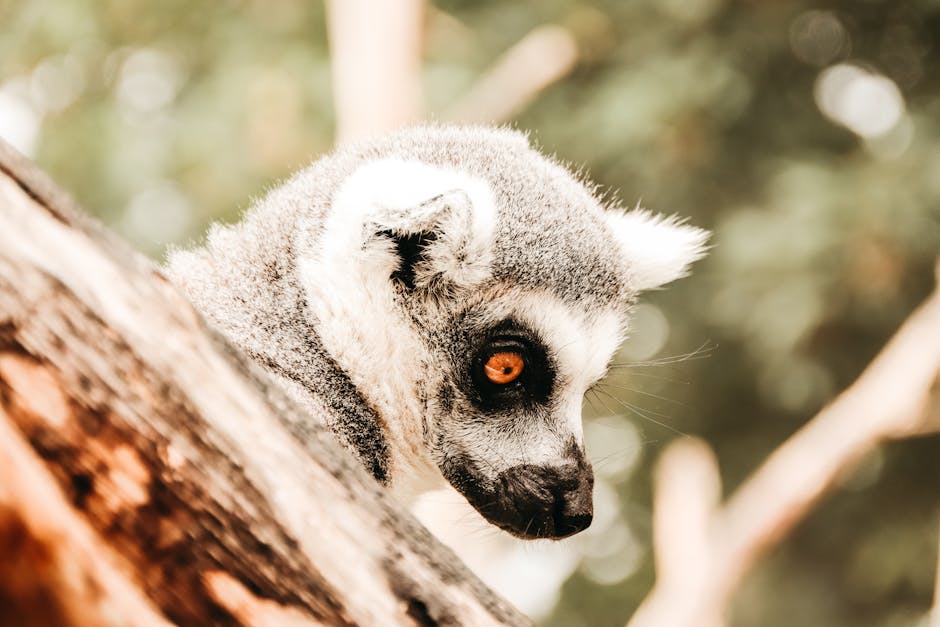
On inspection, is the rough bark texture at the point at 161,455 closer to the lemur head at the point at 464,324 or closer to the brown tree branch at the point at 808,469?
the lemur head at the point at 464,324

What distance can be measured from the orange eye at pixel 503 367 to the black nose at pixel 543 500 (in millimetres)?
250

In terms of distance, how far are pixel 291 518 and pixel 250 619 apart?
161 mm

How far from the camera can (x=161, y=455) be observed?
142 centimetres

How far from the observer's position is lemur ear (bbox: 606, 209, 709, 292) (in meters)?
3.21

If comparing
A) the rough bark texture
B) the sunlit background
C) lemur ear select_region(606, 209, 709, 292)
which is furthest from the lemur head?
the sunlit background

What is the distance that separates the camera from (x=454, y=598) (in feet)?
4.94

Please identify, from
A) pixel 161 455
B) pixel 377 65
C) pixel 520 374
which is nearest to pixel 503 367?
pixel 520 374

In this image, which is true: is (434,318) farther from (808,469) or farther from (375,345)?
(808,469)

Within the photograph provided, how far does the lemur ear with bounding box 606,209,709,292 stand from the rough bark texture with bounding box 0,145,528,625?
190 cm

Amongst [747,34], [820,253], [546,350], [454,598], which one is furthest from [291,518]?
[747,34]

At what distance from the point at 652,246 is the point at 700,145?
462cm

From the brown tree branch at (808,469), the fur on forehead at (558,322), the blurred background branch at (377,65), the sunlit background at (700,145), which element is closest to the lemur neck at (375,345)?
the fur on forehead at (558,322)

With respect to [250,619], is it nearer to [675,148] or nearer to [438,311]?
[438,311]

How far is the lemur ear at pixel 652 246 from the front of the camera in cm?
321
